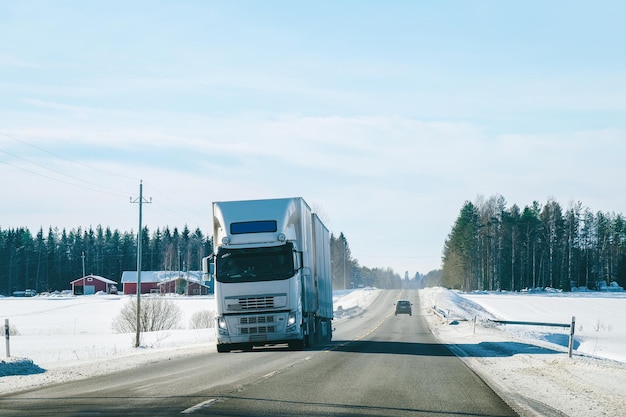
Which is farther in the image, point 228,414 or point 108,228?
point 108,228

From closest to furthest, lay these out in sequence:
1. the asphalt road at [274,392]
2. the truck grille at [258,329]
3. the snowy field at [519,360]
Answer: the asphalt road at [274,392], the snowy field at [519,360], the truck grille at [258,329]

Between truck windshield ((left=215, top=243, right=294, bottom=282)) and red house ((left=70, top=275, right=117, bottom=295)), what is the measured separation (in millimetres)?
131419

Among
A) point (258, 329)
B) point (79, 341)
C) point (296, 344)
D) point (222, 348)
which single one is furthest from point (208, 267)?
point (79, 341)

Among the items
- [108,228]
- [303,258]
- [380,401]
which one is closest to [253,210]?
[303,258]

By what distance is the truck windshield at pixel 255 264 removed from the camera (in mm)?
23109

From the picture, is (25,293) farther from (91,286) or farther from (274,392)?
(274,392)

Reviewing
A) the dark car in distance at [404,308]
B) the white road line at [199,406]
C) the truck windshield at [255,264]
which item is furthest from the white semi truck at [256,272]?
the dark car in distance at [404,308]

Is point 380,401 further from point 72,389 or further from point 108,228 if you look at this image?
point 108,228

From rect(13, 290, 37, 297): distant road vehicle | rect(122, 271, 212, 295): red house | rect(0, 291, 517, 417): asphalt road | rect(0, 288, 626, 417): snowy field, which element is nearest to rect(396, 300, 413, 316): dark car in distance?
rect(0, 288, 626, 417): snowy field

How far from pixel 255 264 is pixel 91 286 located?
133 meters

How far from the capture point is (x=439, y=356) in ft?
75.4

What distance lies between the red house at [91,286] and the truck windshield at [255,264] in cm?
13142

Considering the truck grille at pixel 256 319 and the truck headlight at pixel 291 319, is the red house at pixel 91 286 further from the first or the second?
the truck headlight at pixel 291 319

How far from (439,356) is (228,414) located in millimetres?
14552
